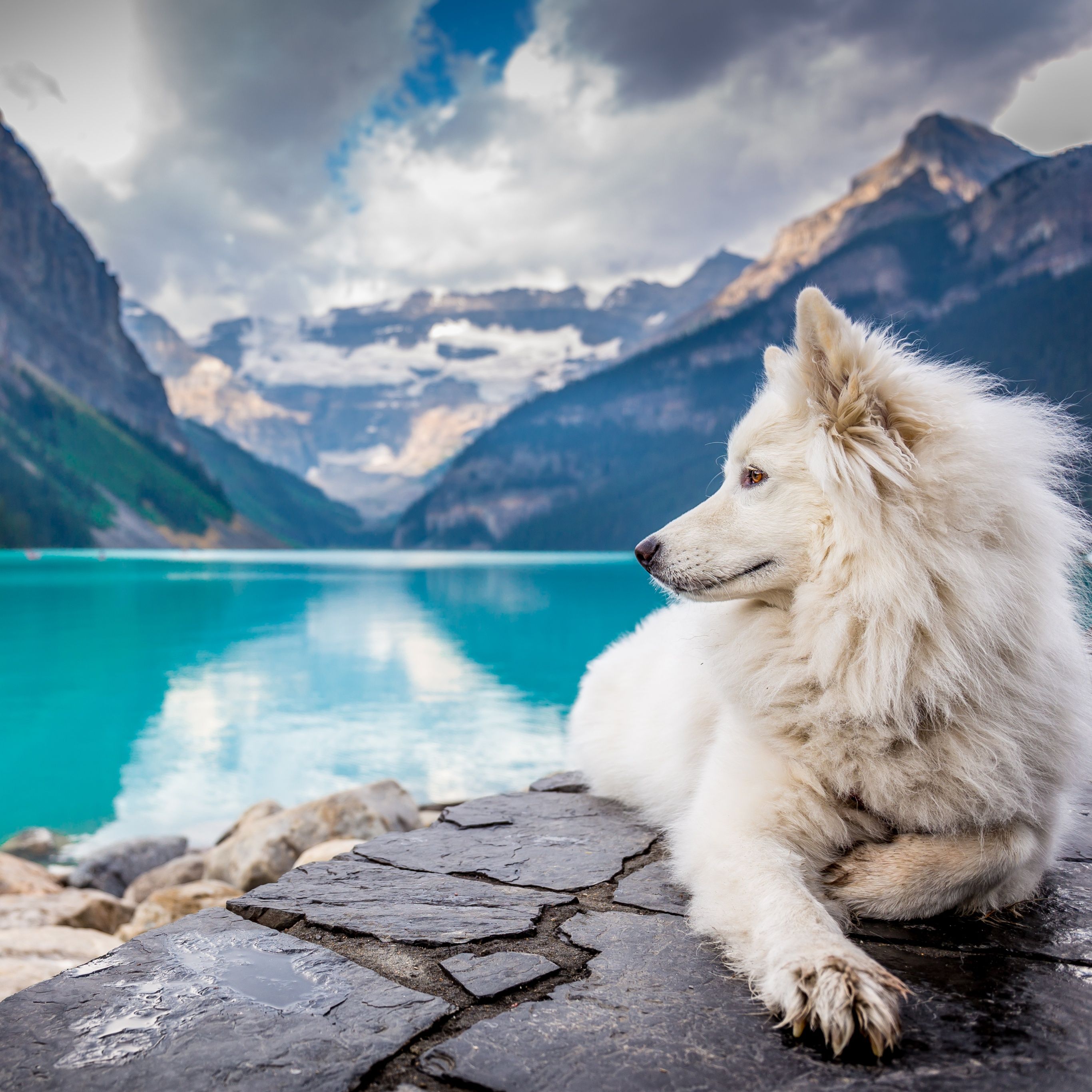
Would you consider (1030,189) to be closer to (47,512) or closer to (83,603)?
(83,603)

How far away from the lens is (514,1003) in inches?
67.9

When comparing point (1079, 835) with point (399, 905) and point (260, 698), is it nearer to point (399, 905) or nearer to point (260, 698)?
point (399, 905)

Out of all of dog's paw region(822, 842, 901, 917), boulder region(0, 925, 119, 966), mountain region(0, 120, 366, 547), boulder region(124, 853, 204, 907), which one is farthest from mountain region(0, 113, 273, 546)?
dog's paw region(822, 842, 901, 917)

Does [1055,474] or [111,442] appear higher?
[111,442]

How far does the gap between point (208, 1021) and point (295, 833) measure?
510 centimetres

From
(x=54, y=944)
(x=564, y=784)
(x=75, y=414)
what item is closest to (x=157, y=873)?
(x=54, y=944)

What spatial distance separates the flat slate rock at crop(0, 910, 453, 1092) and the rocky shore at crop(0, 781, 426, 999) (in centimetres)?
243

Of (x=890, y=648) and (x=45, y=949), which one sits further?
(x=45, y=949)

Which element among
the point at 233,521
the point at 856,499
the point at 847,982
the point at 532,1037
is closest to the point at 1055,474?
the point at 856,499

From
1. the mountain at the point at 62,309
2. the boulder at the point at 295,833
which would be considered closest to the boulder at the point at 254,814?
the boulder at the point at 295,833

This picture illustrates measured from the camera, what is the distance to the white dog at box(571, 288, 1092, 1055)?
1998mm

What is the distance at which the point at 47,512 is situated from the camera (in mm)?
104438

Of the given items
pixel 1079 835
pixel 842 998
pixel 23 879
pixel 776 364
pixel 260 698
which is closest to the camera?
pixel 842 998

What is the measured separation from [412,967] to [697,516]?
1507 mm
